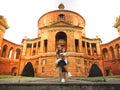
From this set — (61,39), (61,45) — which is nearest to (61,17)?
(61,39)

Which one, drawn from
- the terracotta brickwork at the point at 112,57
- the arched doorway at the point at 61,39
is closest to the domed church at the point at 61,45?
the arched doorway at the point at 61,39

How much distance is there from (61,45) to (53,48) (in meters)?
3.05

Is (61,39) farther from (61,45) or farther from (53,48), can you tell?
(53,48)

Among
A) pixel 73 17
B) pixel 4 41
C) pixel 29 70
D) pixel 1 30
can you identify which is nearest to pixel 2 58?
pixel 4 41

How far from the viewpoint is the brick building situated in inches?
1166

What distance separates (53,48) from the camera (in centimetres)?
3077

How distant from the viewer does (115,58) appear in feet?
119

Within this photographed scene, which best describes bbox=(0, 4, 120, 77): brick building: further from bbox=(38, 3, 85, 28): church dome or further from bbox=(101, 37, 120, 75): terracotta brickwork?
bbox=(101, 37, 120, 75): terracotta brickwork

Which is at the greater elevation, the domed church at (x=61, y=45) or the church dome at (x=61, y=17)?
the church dome at (x=61, y=17)

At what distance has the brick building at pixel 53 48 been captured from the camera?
2962cm

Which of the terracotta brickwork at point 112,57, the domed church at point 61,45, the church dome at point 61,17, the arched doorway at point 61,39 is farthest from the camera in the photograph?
the church dome at point 61,17

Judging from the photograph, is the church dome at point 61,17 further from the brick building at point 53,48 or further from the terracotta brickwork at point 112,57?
the terracotta brickwork at point 112,57

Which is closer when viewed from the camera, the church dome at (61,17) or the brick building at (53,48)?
the brick building at (53,48)

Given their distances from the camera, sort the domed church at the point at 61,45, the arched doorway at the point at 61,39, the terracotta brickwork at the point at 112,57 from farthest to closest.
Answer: the terracotta brickwork at the point at 112,57, the arched doorway at the point at 61,39, the domed church at the point at 61,45
